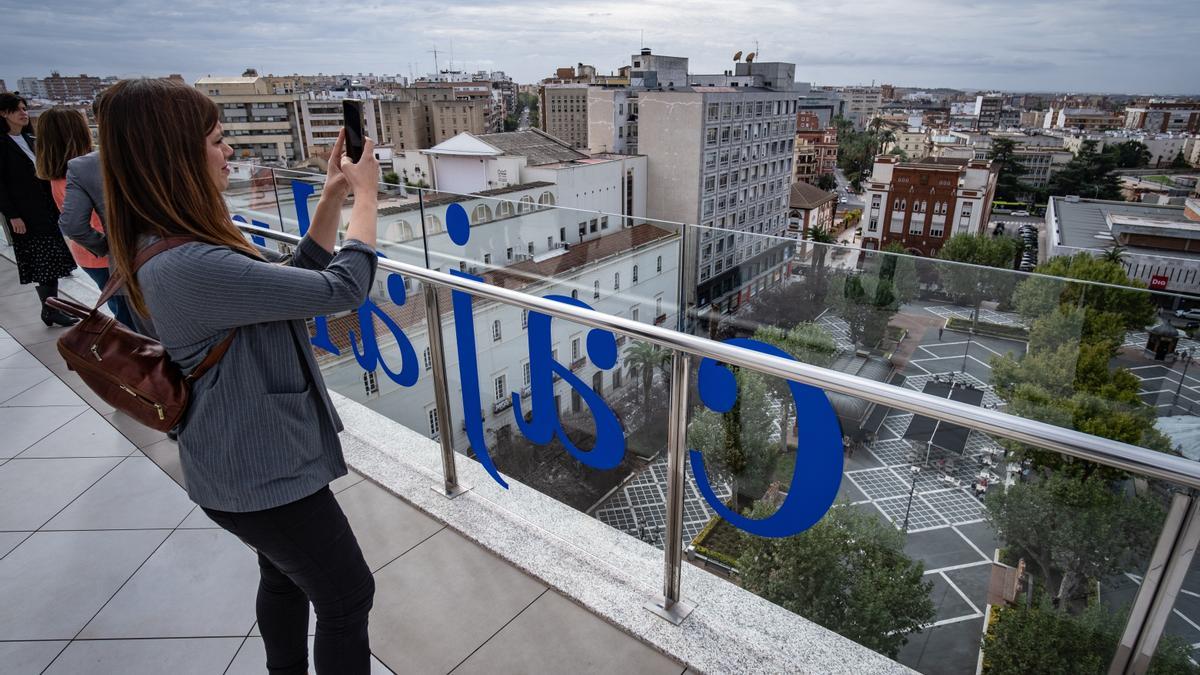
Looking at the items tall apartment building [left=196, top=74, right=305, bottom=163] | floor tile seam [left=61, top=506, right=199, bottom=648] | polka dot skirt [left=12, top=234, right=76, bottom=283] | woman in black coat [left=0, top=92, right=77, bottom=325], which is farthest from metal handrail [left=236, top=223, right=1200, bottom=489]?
tall apartment building [left=196, top=74, right=305, bottom=163]

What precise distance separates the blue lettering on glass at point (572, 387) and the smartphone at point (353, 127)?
0.73m

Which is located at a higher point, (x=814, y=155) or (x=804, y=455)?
(x=804, y=455)

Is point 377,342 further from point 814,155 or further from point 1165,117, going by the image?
point 1165,117

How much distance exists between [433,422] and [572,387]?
81 cm

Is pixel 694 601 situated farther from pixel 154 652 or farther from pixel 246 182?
pixel 246 182

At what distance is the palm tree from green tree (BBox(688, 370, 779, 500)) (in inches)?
6.2

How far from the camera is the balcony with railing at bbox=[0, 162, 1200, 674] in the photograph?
122 centimetres

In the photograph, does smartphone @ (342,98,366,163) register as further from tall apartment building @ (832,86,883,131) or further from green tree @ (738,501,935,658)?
tall apartment building @ (832,86,883,131)

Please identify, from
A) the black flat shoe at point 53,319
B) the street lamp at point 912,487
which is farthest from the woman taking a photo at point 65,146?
the street lamp at point 912,487

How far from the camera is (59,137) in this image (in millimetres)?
2855

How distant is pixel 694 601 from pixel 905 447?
72 cm

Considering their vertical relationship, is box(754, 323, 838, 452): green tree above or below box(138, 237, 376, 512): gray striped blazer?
below

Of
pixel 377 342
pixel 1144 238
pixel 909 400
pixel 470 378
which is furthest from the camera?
pixel 1144 238

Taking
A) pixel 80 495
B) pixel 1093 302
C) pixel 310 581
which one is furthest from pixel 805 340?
pixel 1093 302
